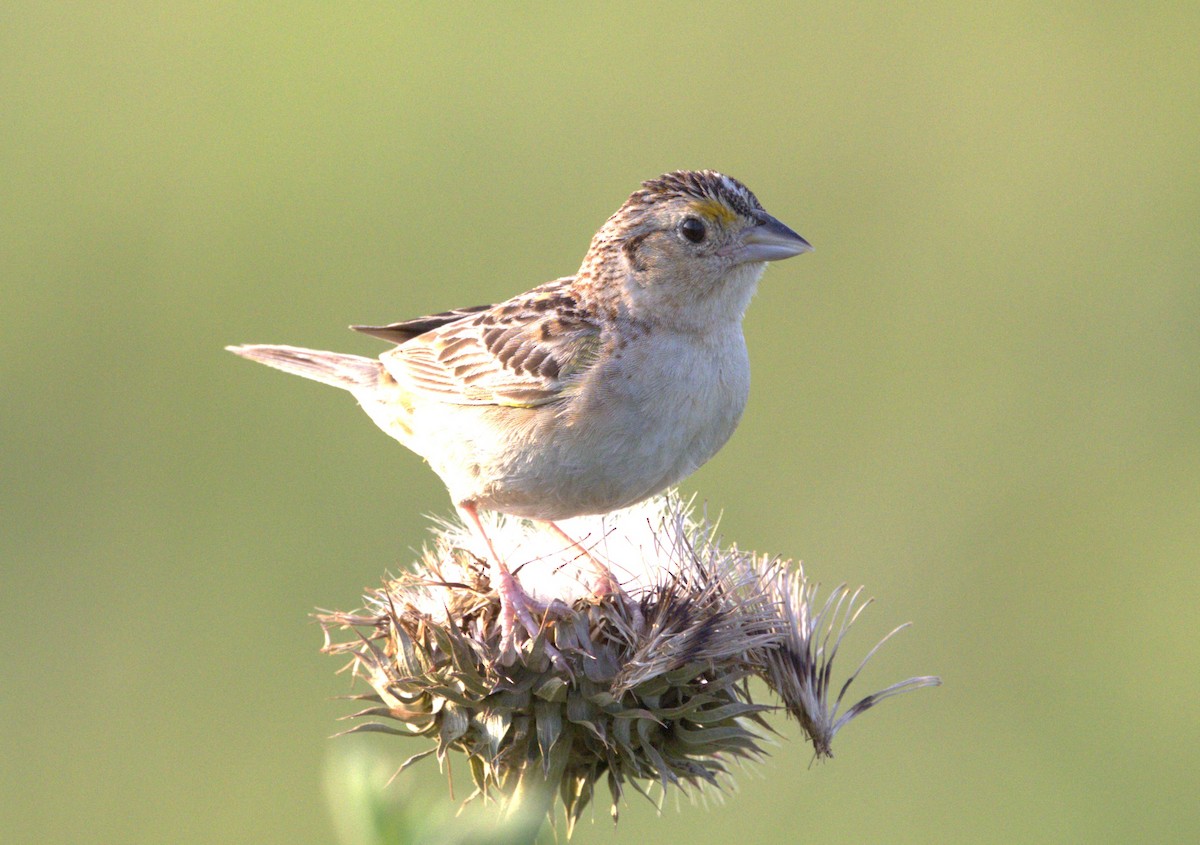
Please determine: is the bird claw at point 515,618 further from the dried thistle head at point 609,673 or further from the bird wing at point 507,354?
the bird wing at point 507,354

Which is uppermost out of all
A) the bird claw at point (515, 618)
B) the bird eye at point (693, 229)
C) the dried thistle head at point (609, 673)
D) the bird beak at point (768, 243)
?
the bird eye at point (693, 229)

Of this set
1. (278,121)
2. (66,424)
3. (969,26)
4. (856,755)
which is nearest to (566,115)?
(278,121)

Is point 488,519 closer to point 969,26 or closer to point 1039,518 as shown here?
point 1039,518

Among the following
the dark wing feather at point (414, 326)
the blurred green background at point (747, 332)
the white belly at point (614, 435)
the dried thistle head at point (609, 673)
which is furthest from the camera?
the blurred green background at point (747, 332)

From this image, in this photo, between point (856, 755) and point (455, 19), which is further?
point (455, 19)

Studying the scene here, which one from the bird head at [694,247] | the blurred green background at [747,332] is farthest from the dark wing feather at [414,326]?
the blurred green background at [747,332]

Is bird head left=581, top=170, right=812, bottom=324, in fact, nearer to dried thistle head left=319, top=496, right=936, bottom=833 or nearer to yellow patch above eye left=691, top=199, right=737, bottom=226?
yellow patch above eye left=691, top=199, right=737, bottom=226
